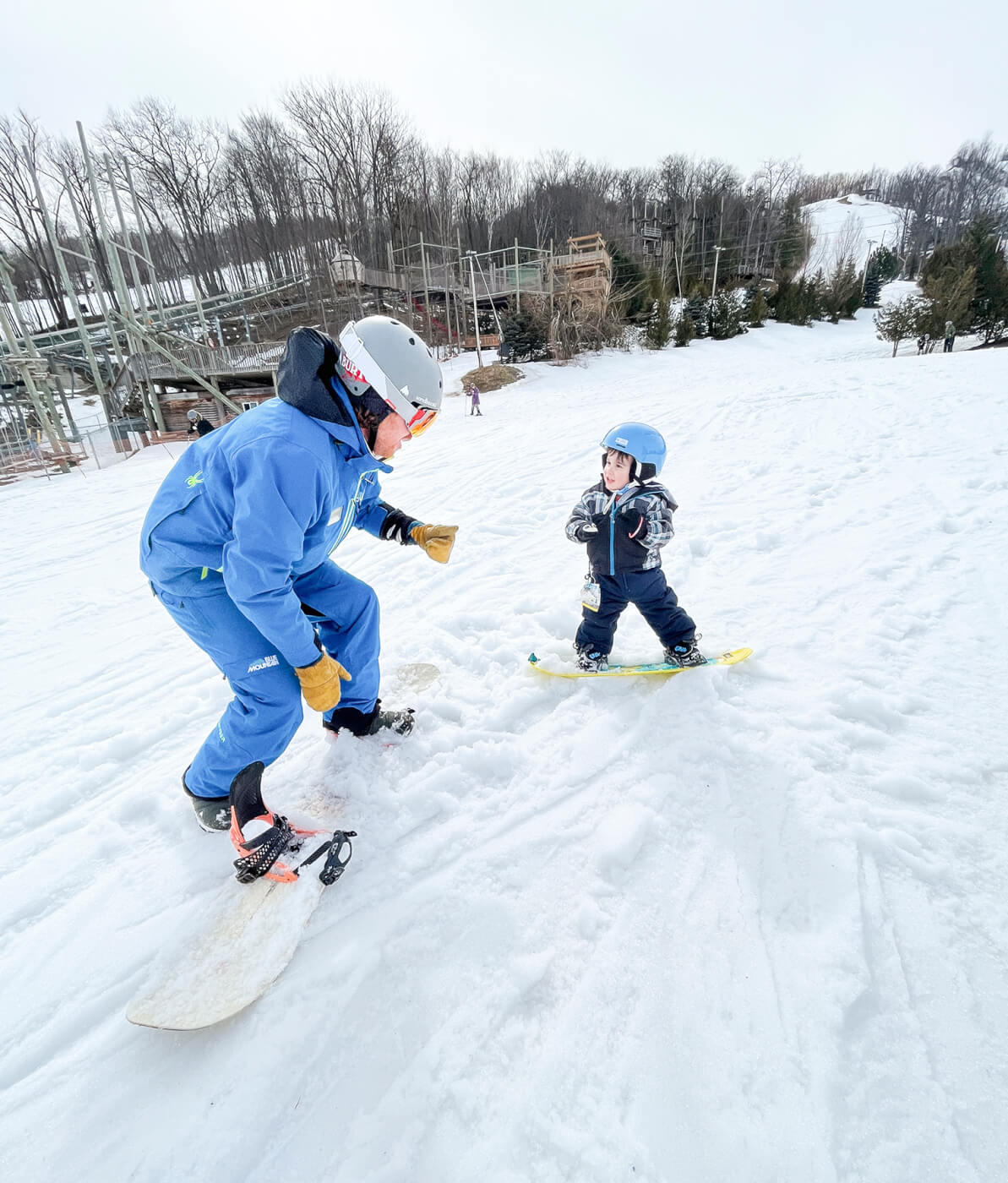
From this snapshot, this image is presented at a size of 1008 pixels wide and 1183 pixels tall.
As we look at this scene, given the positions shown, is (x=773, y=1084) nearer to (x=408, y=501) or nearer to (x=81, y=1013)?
(x=81, y=1013)

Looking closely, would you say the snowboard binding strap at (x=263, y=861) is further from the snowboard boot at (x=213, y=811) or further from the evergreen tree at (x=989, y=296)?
the evergreen tree at (x=989, y=296)

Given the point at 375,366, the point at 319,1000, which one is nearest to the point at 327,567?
the point at 375,366

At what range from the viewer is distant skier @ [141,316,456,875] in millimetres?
1715

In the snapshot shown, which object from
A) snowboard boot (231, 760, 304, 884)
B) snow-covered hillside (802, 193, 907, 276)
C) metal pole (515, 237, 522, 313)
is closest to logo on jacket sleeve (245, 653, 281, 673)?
snowboard boot (231, 760, 304, 884)

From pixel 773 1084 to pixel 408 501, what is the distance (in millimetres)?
6591

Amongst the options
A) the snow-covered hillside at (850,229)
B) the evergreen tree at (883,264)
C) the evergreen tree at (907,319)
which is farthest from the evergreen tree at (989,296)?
the evergreen tree at (883,264)

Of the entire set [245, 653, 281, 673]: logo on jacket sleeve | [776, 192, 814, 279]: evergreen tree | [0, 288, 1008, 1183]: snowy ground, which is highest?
[776, 192, 814, 279]: evergreen tree

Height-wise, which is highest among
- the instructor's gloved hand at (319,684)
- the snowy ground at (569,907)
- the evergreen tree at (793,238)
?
the evergreen tree at (793,238)

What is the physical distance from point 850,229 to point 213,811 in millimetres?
72320

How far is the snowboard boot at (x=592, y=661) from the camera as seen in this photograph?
304 centimetres

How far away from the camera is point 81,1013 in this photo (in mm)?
1639

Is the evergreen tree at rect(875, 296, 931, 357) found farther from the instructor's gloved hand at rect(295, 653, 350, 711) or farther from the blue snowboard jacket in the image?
the instructor's gloved hand at rect(295, 653, 350, 711)

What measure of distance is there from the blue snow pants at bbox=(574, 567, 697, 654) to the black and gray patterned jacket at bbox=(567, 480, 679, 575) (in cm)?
7

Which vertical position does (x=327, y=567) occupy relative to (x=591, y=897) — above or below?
above
